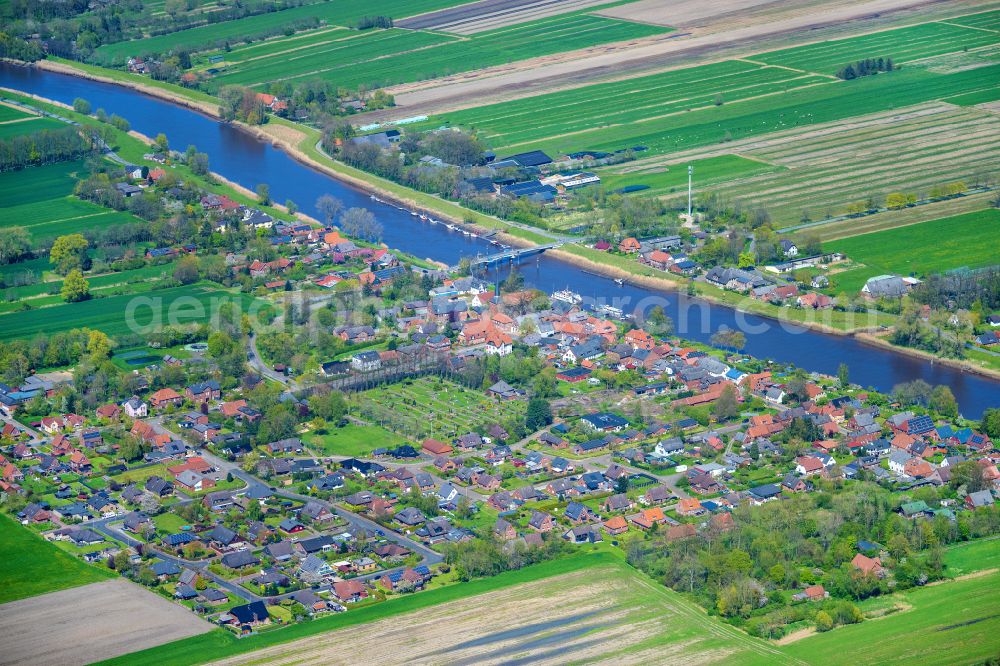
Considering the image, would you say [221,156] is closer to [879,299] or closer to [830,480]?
[879,299]

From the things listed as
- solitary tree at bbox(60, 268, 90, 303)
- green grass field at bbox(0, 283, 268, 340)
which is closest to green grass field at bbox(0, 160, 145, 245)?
solitary tree at bbox(60, 268, 90, 303)

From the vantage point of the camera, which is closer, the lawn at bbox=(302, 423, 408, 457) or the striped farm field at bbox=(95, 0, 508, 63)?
the lawn at bbox=(302, 423, 408, 457)

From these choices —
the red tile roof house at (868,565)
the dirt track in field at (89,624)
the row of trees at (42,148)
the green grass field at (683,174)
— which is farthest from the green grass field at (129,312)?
the red tile roof house at (868,565)

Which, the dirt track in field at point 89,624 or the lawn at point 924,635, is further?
the dirt track in field at point 89,624

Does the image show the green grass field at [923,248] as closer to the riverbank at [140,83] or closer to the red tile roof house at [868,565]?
the red tile roof house at [868,565]

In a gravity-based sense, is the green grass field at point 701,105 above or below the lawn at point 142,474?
above

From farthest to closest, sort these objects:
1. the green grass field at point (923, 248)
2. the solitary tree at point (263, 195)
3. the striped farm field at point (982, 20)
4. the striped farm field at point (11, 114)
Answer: the striped farm field at point (982, 20)
the striped farm field at point (11, 114)
the solitary tree at point (263, 195)
the green grass field at point (923, 248)

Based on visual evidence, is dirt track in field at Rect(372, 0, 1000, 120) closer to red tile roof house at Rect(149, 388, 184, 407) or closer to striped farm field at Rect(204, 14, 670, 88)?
striped farm field at Rect(204, 14, 670, 88)
